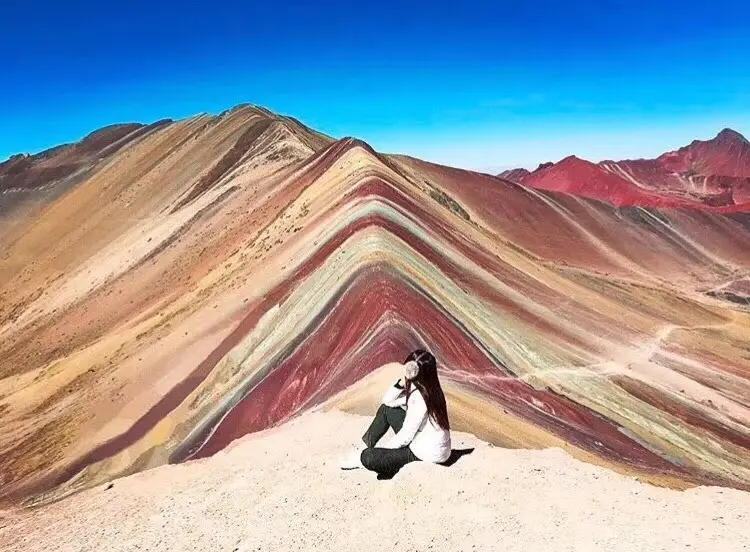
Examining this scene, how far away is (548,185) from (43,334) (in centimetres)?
7439

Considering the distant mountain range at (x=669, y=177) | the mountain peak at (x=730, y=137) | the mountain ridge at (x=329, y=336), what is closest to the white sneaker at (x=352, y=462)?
the mountain ridge at (x=329, y=336)

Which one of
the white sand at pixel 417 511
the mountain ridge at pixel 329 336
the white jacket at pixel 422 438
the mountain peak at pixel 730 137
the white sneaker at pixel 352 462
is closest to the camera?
the white sand at pixel 417 511

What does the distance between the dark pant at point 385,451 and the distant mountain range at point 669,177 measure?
6531 cm

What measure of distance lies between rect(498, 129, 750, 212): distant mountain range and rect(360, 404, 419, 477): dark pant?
65.3m

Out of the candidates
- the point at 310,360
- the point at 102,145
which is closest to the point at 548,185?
the point at 102,145

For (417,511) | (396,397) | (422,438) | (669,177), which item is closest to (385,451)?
(422,438)

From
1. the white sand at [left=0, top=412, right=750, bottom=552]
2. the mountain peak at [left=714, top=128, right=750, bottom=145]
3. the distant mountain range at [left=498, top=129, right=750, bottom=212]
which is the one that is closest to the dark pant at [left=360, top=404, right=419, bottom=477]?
the white sand at [left=0, top=412, right=750, bottom=552]

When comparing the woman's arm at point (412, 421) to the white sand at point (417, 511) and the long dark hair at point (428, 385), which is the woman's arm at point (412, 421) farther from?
the white sand at point (417, 511)

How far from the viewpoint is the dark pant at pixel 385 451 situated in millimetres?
6496

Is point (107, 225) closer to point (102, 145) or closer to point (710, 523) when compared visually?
point (102, 145)

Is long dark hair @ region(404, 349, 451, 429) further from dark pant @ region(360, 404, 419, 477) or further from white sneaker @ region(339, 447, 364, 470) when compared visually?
white sneaker @ region(339, 447, 364, 470)

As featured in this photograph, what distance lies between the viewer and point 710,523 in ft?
18.8

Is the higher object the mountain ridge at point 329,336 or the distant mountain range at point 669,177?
the distant mountain range at point 669,177

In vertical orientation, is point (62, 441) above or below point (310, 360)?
below
